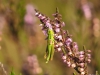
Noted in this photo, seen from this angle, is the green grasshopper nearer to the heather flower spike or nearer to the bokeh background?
the heather flower spike

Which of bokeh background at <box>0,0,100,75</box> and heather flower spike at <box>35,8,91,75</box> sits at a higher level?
bokeh background at <box>0,0,100,75</box>

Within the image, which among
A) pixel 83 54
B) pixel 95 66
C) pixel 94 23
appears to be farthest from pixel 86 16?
pixel 83 54

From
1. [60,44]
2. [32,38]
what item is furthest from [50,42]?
[32,38]

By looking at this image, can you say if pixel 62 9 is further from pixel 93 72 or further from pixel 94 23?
pixel 93 72

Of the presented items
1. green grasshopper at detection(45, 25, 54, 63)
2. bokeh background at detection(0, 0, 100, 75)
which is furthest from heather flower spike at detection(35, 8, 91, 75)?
bokeh background at detection(0, 0, 100, 75)

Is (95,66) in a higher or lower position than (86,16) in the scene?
lower

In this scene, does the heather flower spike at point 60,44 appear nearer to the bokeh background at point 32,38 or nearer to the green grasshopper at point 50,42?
the green grasshopper at point 50,42

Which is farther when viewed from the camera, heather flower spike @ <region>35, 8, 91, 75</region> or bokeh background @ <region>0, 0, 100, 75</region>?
bokeh background @ <region>0, 0, 100, 75</region>

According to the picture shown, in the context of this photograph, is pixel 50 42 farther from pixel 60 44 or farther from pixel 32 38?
pixel 32 38
